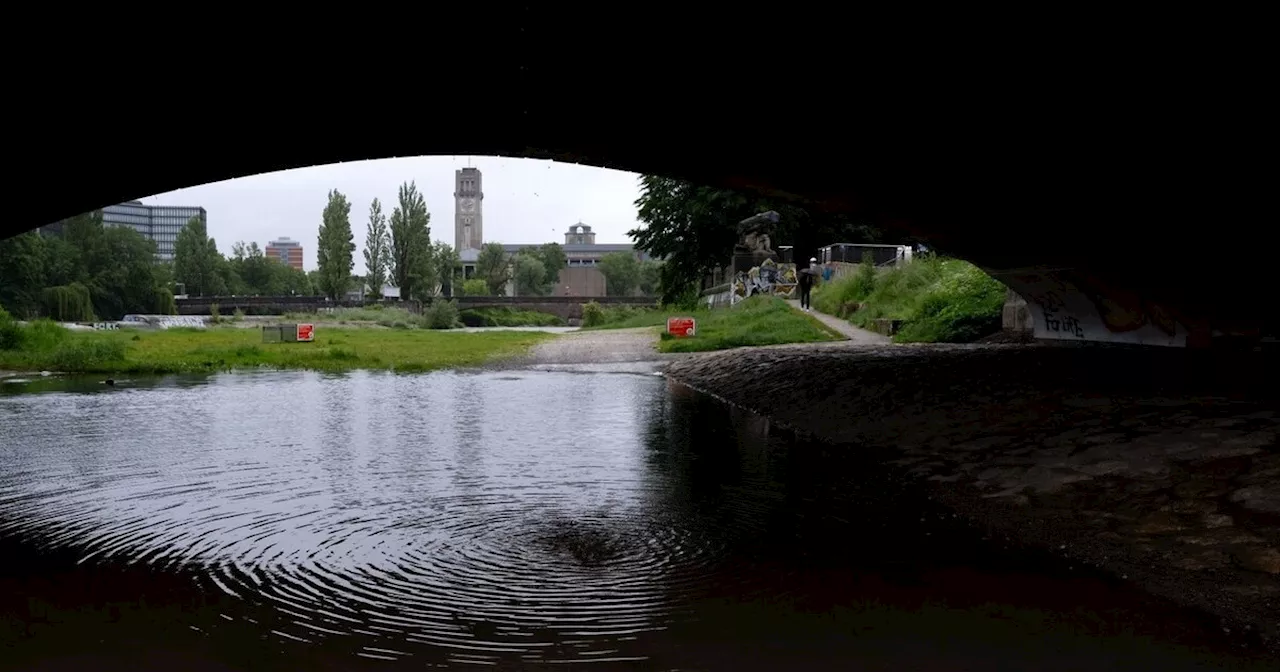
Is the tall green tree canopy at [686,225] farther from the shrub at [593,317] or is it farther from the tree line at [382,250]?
the tree line at [382,250]

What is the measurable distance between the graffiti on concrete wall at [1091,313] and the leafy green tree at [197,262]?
128m

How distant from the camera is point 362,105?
13289 millimetres

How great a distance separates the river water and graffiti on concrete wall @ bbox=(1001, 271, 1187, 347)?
10468 mm

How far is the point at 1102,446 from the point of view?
11.2 metres

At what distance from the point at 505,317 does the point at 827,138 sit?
297 feet

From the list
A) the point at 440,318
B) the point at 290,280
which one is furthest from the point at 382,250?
the point at 290,280

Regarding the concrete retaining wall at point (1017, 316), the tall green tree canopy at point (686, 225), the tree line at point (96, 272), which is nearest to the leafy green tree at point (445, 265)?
the tree line at point (96, 272)

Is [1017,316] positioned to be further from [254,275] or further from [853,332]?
[254,275]

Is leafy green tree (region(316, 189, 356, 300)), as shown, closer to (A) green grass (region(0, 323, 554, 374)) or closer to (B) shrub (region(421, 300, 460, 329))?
(B) shrub (region(421, 300, 460, 329))

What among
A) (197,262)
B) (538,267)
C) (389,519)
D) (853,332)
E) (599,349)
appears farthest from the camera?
(538,267)

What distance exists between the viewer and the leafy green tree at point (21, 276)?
76625 mm

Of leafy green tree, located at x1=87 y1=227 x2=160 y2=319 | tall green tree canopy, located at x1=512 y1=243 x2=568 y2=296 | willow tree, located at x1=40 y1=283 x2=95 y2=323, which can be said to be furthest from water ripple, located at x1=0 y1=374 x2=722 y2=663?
tall green tree canopy, located at x1=512 y1=243 x2=568 y2=296

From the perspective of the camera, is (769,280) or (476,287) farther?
(476,287)

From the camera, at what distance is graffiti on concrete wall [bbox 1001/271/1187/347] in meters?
21.0
